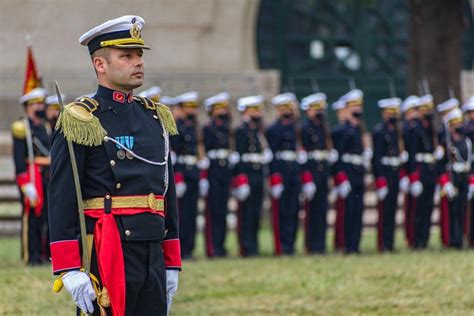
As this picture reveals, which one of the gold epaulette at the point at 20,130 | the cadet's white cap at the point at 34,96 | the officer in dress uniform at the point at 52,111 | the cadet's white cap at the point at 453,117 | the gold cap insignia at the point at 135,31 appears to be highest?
the cadet's white cap at the point at 34,96

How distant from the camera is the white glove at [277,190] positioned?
1631 cm

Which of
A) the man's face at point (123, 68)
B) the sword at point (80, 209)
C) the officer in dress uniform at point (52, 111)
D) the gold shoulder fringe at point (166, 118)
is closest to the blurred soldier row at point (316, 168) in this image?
the officer in dress uniform at point (52, 111)

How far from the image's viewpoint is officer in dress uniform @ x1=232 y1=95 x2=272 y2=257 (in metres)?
16.2

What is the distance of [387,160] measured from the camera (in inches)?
657

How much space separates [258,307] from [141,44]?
4.74 meters

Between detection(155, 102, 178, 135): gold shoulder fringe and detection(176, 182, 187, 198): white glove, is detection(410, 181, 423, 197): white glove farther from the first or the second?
detection(155, 102, 178, 135): gold shoulder fringe

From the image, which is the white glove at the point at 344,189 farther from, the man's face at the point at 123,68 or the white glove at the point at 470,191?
the man's face at the point at 123,68

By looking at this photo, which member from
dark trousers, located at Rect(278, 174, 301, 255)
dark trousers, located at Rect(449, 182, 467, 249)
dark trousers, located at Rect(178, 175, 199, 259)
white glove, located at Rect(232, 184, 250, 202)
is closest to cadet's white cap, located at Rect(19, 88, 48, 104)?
dark trousers, located at Rect(178, 175, 199, 259)

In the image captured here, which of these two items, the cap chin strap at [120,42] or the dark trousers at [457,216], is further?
the dark trousers at [457,216]

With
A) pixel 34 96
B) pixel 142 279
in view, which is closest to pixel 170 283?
pixel 142 279

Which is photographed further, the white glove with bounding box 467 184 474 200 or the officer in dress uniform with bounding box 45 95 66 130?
the white glove with bounding box 467 184 474 200

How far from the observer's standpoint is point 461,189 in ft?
55.1

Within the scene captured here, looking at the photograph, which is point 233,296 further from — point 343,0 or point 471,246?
point 343,0

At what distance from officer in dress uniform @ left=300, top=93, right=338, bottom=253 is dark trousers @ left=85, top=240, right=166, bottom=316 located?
9.76 meters
